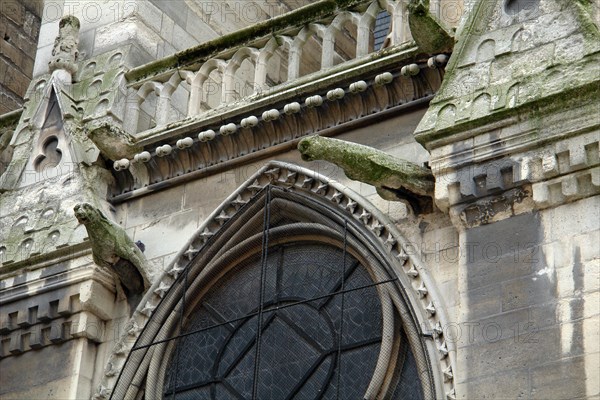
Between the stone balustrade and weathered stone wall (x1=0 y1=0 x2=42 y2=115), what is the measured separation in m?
3.45

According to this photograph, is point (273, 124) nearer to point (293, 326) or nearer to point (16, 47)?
point (293, 326)

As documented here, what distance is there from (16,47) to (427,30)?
6865 mm

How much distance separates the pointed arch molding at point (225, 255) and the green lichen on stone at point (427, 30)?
3.56ft

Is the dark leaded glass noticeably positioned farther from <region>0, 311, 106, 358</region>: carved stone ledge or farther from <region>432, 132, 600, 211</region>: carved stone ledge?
<region>432, 132, 600, 211</region>: carved stone ledge

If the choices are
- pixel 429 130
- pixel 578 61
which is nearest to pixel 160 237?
pixel 429 130

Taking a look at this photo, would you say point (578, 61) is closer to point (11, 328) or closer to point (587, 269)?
point (587, 269)

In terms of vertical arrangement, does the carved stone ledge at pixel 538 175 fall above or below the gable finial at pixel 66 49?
below

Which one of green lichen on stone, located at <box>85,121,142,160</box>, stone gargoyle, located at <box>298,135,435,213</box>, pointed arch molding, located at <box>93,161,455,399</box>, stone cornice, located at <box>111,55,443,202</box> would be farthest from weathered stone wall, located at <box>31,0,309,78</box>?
stone gargoyle, located at <box>298,135,435,213</box>

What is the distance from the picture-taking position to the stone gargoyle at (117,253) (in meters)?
12.6

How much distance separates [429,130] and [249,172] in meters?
1.96

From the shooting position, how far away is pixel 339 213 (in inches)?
476

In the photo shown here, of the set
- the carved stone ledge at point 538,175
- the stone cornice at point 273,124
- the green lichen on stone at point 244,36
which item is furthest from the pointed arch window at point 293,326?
the green lichen on stone at point 244,36

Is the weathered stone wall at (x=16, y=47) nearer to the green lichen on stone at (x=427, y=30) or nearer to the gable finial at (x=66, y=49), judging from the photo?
the gable finial at (x=66, y=49)

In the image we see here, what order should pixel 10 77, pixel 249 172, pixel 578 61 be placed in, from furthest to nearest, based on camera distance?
pixel 10 77 → pixel 249 172 → pixel 578 61
